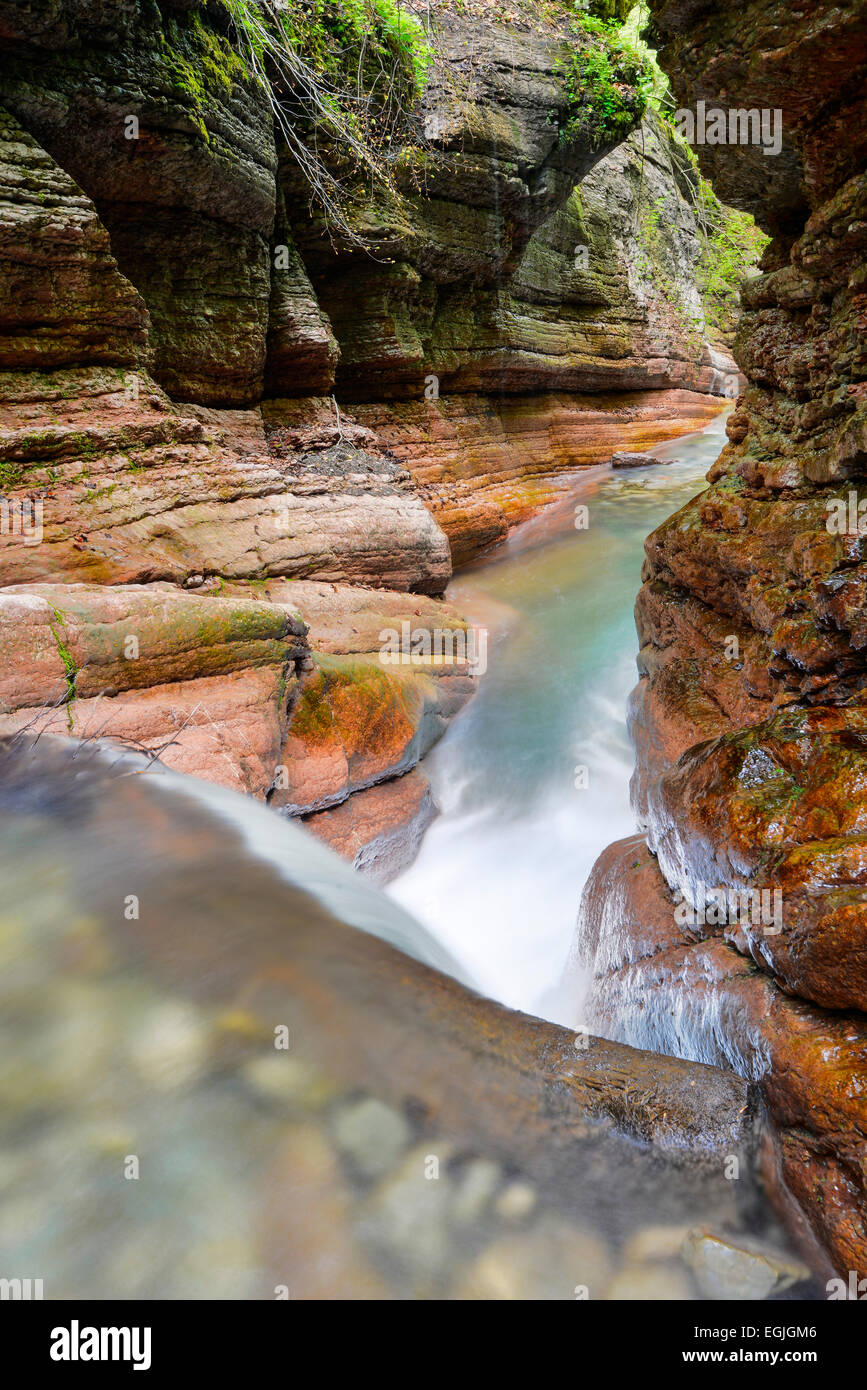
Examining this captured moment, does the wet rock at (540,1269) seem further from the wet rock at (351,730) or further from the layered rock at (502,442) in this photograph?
the layered rock at (502,442)

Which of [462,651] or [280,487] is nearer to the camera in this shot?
[280,487]

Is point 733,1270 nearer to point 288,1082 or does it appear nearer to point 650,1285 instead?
point 650,1285

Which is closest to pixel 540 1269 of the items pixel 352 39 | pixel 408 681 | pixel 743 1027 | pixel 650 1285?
pixel 650 1285

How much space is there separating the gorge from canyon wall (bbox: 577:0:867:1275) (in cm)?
3

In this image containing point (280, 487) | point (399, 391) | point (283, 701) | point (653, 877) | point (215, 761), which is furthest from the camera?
point (399, 391)

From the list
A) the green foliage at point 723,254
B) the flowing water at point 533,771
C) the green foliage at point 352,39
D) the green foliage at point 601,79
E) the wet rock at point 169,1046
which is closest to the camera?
the wet rock at point 169,1046

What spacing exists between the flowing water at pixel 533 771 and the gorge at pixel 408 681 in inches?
1.8

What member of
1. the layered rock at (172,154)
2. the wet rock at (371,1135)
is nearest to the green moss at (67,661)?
the wet rock at (371,1135)

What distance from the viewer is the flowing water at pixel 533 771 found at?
16.4 ft

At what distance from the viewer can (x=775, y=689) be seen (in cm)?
394
